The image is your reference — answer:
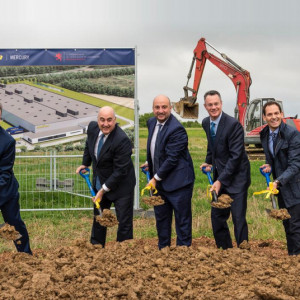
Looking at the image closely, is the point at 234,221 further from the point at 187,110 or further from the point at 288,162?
the point at 187,110

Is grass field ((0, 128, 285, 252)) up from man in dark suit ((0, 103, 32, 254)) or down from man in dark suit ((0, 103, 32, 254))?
down

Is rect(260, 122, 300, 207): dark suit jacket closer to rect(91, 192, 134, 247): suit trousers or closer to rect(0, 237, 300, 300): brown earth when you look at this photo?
rect(0, 237, 300, 300): brown earth

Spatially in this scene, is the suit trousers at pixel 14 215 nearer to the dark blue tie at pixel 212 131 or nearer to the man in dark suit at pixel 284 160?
the dark blue tie at pixel 212 131

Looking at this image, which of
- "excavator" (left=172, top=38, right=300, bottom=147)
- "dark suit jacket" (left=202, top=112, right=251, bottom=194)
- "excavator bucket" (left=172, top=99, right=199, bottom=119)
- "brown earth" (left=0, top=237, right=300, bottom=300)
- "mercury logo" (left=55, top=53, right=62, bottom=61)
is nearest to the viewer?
"brown earth" (left=0, top=237, right=300, bottom=300)

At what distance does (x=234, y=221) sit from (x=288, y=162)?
0.89 m

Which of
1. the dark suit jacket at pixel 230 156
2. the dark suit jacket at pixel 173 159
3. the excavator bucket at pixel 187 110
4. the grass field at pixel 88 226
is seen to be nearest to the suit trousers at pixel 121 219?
the dark suit jacket at pixel 173 159

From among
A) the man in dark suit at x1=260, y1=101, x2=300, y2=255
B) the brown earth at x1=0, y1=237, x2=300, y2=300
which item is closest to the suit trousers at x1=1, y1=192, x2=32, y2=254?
the brown earth at x1=0, y1=237, x2=300, y2=300

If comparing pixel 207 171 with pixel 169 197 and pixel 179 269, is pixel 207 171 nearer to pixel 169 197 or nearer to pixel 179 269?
pixel 169 197

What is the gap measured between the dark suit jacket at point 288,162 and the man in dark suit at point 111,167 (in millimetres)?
1535

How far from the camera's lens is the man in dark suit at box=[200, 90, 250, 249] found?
5270 millimetres

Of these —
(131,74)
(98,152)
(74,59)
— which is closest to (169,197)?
(98,152)

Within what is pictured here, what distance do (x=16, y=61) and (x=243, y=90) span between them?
14.1 meters

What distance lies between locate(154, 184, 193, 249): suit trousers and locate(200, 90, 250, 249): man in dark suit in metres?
0.31

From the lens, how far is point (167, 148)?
5379 mm
